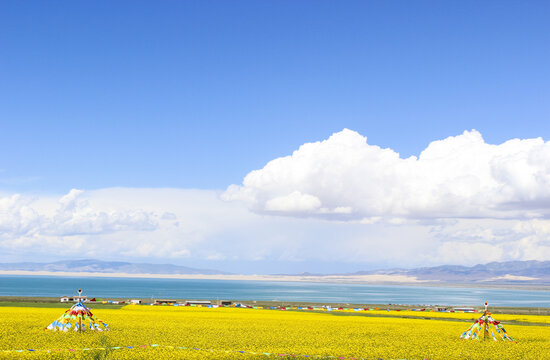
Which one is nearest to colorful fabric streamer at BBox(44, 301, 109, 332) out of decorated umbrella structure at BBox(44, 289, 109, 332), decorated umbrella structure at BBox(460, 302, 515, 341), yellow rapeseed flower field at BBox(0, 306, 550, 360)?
decorated umbrella structure at BBox(44, 289, 109, 332)

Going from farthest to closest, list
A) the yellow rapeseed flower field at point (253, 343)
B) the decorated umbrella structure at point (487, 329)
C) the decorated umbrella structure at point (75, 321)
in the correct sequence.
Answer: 1. the decorated umbrella structure at point (487, 329)
2. the decorated umbrella structure at point (75, 321)
3. the yellow rapeseed flower field at point (253, 343)

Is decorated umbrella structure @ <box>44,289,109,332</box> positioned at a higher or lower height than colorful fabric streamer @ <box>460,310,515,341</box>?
higher

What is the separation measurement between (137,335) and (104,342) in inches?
250

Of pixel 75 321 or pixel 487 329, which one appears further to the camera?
pixel 487 329

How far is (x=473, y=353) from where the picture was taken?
32562 mm

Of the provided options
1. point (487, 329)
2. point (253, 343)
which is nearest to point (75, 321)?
point (253, 343)

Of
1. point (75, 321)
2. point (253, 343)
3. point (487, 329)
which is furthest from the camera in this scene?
point (487, 329)

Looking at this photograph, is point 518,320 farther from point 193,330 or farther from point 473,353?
point 193,330

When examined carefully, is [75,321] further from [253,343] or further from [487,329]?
[487,329]

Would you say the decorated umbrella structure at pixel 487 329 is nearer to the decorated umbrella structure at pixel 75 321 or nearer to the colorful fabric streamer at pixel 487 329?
the colorful fabric streamer at pixel 487 329

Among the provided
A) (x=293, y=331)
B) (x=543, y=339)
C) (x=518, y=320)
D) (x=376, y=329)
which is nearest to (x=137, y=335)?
(x=293, y=331)

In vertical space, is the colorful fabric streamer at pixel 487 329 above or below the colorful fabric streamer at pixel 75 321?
below

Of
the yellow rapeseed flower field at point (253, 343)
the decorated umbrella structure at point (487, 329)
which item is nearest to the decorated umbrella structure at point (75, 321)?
the yellow rapeseed flower field at point (253, 343)

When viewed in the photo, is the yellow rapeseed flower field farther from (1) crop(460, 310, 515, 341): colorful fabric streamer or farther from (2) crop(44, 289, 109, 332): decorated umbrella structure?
(1) crop(460, 310, 515, 341): colorful fabric streamer
